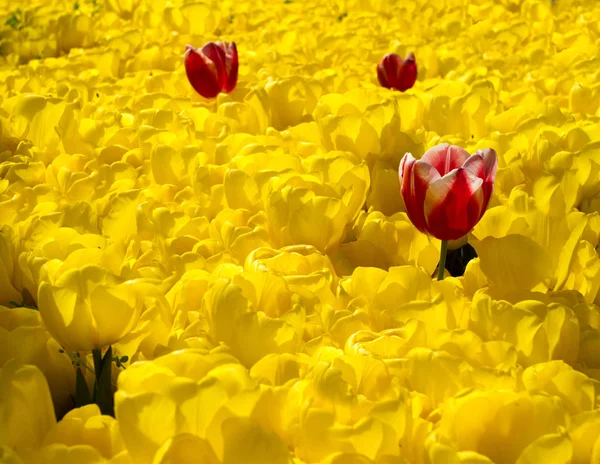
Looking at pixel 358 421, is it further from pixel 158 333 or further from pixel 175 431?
pixel 158 333

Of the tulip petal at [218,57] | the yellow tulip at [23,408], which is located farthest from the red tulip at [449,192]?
the tulip petal at [218,57]

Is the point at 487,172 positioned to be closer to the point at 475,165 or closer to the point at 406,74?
the point at 475,165

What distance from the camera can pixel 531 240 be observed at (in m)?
1.89

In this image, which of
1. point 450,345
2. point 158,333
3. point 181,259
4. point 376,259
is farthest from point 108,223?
point 450,345

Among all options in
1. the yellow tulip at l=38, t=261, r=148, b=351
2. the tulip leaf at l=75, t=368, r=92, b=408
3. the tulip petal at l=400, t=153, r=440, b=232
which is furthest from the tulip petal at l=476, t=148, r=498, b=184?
the tulip leaf at l=75, t=368, r=92, b=408

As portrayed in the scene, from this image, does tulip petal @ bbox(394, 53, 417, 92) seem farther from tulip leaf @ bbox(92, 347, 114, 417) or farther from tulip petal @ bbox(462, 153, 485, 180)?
tulip leaf @ bbox(92, 347, 114, 417)

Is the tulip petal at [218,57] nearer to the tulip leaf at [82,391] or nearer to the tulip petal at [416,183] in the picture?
the tulip petal at [416,183]

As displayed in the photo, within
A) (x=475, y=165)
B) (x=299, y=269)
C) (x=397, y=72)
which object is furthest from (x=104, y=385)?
(x=397, y=72)

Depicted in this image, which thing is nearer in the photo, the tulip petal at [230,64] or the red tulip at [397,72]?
the tulip petal at [230,64]

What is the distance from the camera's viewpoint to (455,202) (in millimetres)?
1822

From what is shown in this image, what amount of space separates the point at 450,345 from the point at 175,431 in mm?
596

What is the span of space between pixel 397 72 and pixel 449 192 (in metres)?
1.64

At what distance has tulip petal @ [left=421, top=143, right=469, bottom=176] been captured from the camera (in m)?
1.93

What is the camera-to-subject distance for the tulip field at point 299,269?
4.26 feet
